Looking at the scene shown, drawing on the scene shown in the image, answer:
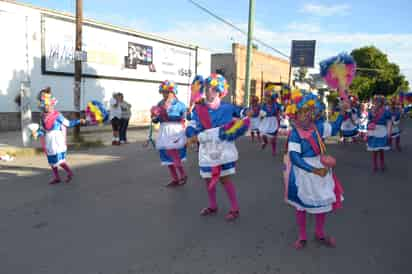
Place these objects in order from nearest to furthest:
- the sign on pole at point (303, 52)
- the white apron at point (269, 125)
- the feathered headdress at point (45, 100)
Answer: the feathered headdress at point (45, 100)
the white apron at point (269, 125)
the sign on pole at point (303, 52)

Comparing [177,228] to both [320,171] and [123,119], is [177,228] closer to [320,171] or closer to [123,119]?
[320,171]

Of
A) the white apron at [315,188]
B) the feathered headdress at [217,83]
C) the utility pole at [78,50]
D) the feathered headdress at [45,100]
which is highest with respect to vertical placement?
the utility pole at [78,50]

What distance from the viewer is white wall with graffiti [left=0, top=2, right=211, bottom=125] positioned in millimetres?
13594

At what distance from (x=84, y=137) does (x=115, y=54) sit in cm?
647

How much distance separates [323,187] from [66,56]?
14222 millimetres

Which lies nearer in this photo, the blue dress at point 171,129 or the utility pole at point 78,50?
the blue dress at point 171,129

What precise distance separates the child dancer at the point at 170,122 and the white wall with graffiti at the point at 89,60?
9443 mm

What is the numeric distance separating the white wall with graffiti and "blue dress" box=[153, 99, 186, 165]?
Answer: 9.46 metres

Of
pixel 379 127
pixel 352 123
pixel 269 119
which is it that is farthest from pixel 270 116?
pixel 352 123

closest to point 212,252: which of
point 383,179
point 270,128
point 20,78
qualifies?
point 383,179

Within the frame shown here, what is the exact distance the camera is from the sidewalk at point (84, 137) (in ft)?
Answer: 33.4

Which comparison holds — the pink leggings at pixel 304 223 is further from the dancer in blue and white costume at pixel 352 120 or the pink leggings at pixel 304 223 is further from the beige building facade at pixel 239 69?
the beige building facade at pixel 239 69

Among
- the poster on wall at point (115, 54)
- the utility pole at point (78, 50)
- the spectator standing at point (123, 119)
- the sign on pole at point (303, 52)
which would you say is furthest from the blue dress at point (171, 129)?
the sign on pole at point (303, 52)

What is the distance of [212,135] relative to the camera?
4.78 meters
